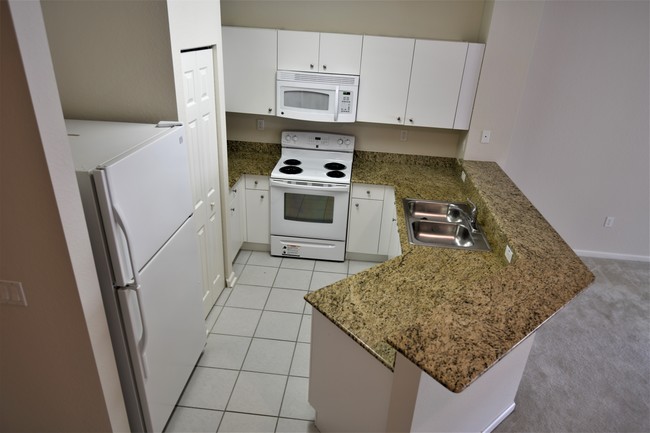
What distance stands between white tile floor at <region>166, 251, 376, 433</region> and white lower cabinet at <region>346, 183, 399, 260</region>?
22 centimetres

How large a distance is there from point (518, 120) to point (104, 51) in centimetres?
336

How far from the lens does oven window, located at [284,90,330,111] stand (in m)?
3.56

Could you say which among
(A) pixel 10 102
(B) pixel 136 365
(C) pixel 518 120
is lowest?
(B) pixel 136 365

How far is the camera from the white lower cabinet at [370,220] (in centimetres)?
361

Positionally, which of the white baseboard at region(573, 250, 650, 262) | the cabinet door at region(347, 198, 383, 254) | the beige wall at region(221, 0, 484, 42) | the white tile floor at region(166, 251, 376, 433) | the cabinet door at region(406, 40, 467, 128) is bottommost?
the white tile floor at region(166, 251, 376, 433)

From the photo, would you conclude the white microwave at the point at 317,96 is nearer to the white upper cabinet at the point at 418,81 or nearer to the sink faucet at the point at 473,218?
the white upper cabinet at the point at 418,81

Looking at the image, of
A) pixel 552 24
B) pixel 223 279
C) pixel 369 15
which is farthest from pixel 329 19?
pixel 223 279

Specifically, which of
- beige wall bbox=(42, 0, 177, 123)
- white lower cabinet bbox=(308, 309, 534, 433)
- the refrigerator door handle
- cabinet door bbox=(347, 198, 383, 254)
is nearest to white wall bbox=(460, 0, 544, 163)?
cabinet door bbox=(347, 198, 383, 254)

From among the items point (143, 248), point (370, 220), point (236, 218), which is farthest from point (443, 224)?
point (143, 248)

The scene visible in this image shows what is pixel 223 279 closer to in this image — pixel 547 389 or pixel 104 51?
pixel 104 51

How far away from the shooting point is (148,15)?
205 centimetres

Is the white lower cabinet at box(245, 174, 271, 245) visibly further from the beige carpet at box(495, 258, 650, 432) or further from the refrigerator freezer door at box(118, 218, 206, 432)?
the beige carpet at box(495, 258, 650, 432)

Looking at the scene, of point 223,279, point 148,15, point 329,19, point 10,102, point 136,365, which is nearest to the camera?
point 10,102

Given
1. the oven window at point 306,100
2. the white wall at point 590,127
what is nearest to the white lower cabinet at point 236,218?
the oven window at point 306,100
